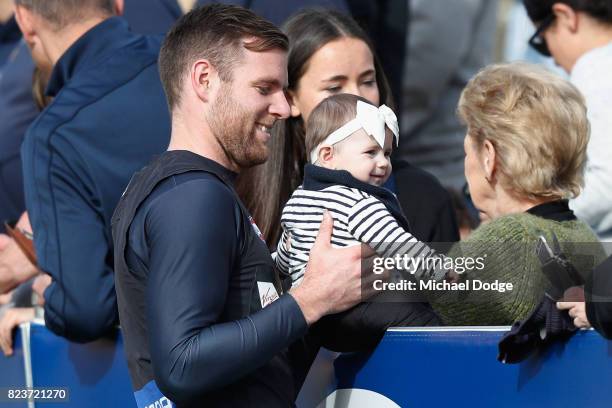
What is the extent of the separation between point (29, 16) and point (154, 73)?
1.81 ft

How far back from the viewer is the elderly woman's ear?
310 cm

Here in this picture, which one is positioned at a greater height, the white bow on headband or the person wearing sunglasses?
the white bow on headband

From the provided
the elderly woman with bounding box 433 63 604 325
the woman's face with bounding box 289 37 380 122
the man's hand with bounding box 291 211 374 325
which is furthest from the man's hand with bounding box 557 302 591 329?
the woman's face with bounding box 289 37 380 122

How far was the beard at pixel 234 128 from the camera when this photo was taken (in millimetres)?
2717

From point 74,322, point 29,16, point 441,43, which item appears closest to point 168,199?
point 74,322

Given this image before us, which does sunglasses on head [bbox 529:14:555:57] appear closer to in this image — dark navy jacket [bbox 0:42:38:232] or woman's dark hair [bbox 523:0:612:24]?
woman's dark hair [bbox 523:0:612:24]

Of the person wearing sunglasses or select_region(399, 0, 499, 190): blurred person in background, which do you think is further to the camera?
select_region(399, 0, 499, 190): blurred person in background

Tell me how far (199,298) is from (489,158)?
1.06 meters

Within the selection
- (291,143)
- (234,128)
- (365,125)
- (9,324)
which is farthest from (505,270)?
(9,324)

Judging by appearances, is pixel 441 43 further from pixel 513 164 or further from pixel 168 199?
pixel 168 199

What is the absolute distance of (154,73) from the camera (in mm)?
3873

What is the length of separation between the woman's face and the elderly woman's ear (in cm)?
57

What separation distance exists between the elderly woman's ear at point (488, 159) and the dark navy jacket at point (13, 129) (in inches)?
92.8

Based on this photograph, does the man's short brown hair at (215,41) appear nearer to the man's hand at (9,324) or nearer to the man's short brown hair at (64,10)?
the man's short brown hair at (64,10)
